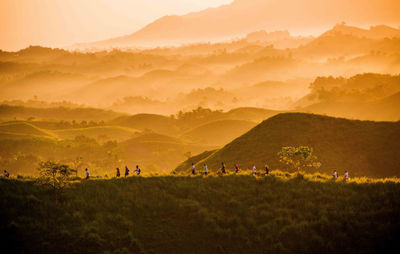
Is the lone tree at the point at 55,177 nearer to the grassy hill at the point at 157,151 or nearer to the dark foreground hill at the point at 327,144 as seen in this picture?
the dark foreground hill at the point at 327,144

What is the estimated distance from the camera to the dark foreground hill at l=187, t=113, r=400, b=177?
236 ft

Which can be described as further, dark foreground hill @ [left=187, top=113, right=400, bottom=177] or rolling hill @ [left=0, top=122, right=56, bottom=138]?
rolling hill @ [left=0, top=122, right=56, bottom=138]

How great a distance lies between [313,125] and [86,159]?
8593 centimetres

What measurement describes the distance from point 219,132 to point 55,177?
13735 cm

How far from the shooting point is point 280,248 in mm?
35719

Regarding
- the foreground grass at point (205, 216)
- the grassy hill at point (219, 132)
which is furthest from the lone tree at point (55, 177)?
the grassy hill at point (219, 132)

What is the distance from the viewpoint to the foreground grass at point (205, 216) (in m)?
36.1

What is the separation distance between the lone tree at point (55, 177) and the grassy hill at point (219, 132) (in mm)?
122391

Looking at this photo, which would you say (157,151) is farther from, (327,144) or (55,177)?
(55,177)

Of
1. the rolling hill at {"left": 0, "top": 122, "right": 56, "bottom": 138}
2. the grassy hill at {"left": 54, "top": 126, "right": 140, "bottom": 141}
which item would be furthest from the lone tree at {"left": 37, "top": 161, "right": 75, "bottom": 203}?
the grassy hill at {"left": 54, "top": 126, "right": 140, "bottom": 141}

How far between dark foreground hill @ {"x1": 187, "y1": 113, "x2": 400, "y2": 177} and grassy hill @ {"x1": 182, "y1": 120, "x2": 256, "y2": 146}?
78.4 metres

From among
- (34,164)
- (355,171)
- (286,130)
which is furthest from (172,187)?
(34,164)

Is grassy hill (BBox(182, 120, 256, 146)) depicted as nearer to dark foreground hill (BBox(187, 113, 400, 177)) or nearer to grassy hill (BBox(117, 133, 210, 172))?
grassy hill (BBox(117, 133, 210, 172))

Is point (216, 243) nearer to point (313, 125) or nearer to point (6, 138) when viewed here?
point (313, 125)
